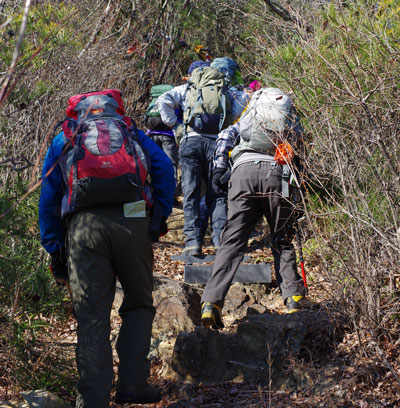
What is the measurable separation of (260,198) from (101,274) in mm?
1888

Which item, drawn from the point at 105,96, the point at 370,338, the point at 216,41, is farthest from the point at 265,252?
the point at 216,41

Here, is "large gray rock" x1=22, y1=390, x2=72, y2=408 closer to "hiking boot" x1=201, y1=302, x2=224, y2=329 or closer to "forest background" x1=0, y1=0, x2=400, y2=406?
"forest background" x1=0, y1=0, x2=400, y2=406

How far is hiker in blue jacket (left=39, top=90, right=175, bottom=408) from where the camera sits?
137 inches

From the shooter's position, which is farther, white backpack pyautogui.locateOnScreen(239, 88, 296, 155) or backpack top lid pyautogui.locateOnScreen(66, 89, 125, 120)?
white backpack pyautogui.locateOnScreen(239, 88, 296, 155)

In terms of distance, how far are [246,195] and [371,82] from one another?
1.70 meters

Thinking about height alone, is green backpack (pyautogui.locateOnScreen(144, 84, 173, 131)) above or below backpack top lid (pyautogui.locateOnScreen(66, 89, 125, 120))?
above

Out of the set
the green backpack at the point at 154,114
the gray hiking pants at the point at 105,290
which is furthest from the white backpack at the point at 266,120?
the green backpack at the point at 154,114

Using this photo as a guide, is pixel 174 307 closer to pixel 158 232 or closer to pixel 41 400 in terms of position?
pixel 158 232

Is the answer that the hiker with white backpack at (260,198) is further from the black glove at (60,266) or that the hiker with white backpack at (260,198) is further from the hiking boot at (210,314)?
the black glove at (60,266)

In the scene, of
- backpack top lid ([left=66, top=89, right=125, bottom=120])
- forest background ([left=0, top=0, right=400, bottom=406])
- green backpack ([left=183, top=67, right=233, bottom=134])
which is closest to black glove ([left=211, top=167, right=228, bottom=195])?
green backpack ([left=183, top=67, right=233, bottom=134])

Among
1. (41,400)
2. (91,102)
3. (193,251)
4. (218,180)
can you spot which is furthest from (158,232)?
(193,251)

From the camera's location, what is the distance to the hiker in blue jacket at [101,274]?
3.48 metres

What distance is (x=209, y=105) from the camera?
6766 mm

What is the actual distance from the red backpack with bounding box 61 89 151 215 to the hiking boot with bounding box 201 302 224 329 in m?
1.51
